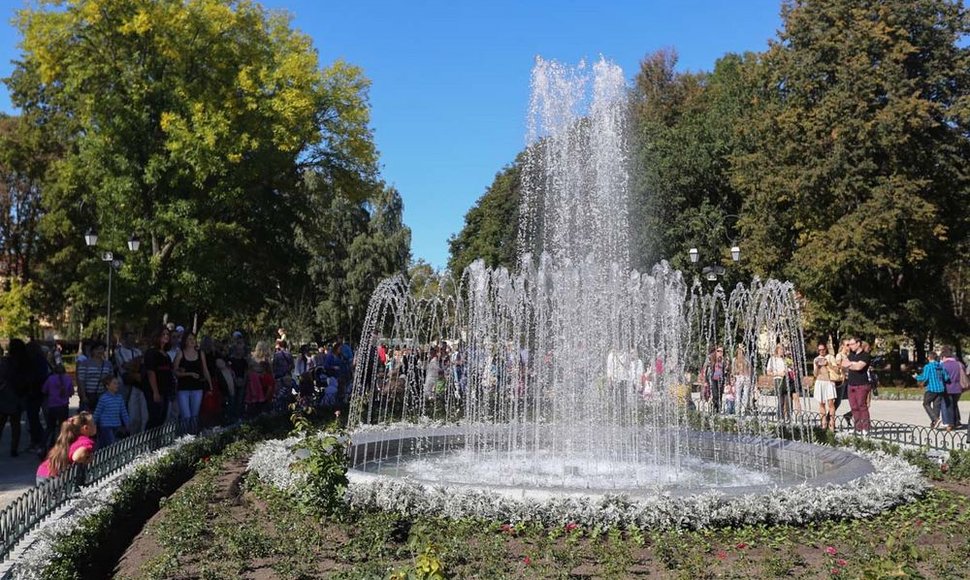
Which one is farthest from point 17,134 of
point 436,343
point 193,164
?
point 436,343

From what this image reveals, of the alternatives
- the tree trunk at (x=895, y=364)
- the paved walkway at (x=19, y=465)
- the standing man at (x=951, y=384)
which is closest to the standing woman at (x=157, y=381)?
the paved walkway at (x=19, y=465)

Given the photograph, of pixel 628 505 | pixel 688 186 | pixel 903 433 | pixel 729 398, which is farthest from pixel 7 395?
pixel 688 186

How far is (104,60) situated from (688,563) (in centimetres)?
2233

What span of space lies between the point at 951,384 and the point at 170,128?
19.3 m

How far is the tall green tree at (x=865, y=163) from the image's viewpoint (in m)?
27.0

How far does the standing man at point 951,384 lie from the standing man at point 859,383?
180 cm

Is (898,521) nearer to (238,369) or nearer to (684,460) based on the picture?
(684,460)

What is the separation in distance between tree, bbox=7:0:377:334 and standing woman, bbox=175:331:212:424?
10099 millimetres

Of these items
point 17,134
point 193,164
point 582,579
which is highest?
point 17,134

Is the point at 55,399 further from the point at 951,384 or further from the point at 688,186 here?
the point at 688,186

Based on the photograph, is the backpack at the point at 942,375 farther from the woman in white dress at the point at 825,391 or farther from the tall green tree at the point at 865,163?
the tall green tree at the point at 865,163

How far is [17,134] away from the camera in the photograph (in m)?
28.4

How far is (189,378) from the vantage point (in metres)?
12.5

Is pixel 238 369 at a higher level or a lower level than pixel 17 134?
lower
